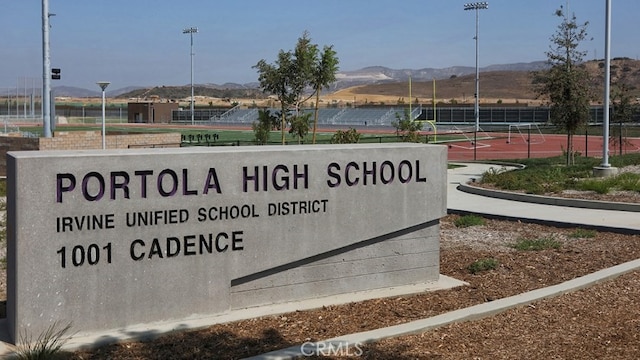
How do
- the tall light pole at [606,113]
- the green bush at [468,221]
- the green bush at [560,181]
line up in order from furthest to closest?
the tall light pole at [606,113] < the green bush at [560,181] < the green bush at [468,221]

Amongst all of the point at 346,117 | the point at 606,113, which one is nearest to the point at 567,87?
the point at 606,113

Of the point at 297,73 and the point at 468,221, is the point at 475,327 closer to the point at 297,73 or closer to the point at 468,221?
the point at 468,221

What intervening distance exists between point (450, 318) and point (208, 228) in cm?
223

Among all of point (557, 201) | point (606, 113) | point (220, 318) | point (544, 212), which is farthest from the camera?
point (606, 113)

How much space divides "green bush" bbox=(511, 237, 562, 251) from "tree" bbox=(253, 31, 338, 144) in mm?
15962

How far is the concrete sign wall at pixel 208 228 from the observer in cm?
632

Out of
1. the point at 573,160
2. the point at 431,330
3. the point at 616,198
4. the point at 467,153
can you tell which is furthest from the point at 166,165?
the point at 467,153

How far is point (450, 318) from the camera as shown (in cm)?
672

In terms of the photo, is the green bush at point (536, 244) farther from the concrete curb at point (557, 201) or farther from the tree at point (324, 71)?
the tree at point (324, 71)

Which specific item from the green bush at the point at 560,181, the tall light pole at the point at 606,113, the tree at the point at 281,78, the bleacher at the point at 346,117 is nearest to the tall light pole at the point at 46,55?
the tree at the point at 281,78

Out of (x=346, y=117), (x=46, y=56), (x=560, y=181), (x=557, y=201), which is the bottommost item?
(x=557, y=201)

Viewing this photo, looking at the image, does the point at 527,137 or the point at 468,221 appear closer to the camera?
the point at 468,221

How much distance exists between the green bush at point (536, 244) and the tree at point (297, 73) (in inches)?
628

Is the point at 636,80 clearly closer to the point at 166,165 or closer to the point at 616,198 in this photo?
the point at 616,198
